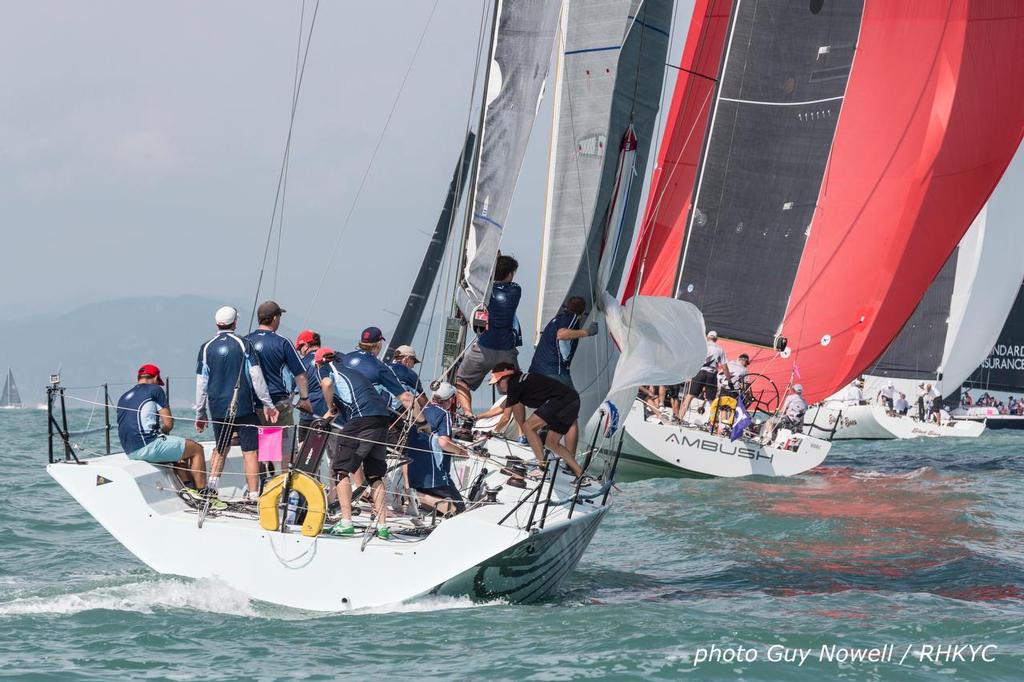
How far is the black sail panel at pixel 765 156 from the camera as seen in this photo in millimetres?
20281

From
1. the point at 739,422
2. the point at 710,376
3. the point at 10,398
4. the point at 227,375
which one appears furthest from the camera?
the point at 10,398

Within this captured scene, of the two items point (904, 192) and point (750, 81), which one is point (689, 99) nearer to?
point (750, 81)

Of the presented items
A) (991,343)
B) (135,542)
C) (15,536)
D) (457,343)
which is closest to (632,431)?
(457,343)

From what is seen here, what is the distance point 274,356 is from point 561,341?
1969mm

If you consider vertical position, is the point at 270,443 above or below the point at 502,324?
below

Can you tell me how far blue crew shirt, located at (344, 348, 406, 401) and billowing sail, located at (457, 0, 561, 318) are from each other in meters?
1.86

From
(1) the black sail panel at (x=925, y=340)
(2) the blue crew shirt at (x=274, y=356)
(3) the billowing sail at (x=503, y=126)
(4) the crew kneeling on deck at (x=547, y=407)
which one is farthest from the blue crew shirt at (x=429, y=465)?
(1) the black sail panel at (x=925, y=340)

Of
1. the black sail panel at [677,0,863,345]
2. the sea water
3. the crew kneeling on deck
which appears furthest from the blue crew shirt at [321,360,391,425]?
the black sail panel at [677,0,863,345]

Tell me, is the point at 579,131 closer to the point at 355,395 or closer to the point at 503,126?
the point at 503,126

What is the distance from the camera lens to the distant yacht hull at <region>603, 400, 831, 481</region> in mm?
16203

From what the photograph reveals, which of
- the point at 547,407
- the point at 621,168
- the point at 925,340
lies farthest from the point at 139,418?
the point at 925,340

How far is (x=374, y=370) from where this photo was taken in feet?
26.5

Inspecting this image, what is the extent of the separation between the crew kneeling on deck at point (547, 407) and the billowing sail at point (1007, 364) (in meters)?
34.9

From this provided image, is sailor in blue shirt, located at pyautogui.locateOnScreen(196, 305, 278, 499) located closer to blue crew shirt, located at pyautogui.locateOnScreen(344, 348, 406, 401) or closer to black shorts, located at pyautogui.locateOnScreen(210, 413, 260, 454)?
black shorts, located at pyautogui.locateOnScreen(210, 413, 260, 454)
